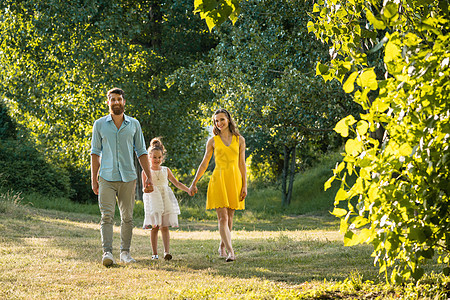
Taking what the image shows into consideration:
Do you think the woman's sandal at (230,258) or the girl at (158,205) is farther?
the girl at (158,205)

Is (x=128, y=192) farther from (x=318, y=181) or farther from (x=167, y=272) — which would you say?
(x=318, y=181)

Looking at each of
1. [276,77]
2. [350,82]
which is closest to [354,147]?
[350,82]

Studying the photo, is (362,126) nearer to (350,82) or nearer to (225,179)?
(350,82)

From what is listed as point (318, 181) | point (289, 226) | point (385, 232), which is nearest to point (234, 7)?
point (385, 232)

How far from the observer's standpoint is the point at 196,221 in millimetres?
16922

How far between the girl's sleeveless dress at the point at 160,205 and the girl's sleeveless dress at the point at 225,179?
56 centimetres

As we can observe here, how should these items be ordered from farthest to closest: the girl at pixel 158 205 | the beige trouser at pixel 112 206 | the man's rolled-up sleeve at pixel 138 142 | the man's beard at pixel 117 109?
the girl at pixel 158 205, the man's rolled-up sleeve at pixel 138 142, the man's beard at pixel 117 109, the beige trouser at pixel 112 206

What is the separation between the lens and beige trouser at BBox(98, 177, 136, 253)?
6590mm

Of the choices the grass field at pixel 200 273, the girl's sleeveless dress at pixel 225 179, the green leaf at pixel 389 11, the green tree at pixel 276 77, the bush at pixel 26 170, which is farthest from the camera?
the bush at pixel 26 170

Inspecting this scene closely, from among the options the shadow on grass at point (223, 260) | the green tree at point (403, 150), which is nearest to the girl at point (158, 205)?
the shadow on grass at point (223, 260)

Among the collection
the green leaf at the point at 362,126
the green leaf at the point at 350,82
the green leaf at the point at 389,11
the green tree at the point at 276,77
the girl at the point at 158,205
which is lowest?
the girl at the point at 158,205

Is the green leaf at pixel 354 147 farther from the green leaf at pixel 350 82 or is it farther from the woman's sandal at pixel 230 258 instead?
the woman's sandal at pixel 230 258

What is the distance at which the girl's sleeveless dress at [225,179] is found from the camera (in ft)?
23.2

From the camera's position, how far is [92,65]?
53.1 ft
